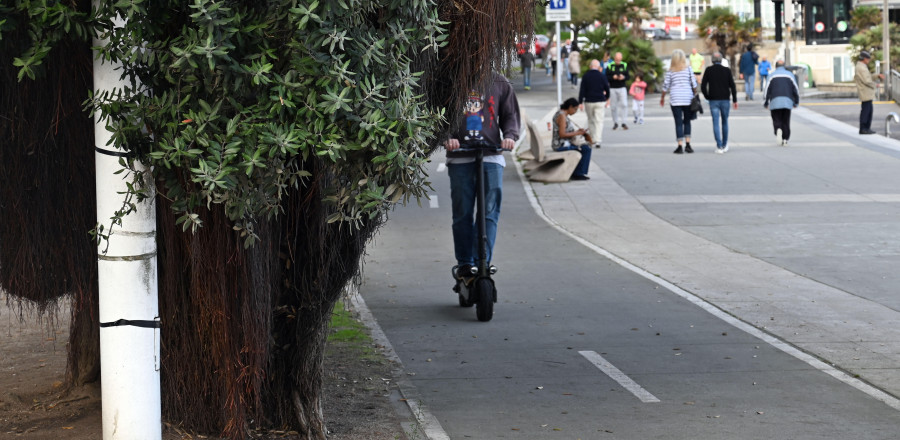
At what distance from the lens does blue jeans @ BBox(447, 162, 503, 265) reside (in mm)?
8711

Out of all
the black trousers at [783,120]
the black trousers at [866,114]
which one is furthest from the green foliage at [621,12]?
the black trousers at [783,120]

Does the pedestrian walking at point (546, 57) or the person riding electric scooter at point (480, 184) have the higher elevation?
the pedestrian walking at point (546, 57)

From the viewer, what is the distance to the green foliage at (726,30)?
178ft

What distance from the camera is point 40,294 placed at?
18.0 feet

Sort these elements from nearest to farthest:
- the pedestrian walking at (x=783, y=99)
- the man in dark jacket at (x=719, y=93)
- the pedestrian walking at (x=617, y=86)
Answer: the man in dark jacket at (x=719, y=93) < the pedestrian walking at (x=783, y=99) < the pedestrian walking at (x=617, y=86)

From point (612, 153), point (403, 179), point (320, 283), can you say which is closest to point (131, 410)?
point (320, 283)

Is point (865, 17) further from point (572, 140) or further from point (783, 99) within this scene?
point (572, 140)

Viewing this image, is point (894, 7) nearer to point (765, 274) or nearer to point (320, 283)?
point (765, 274)

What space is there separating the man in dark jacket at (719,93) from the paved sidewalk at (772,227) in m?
0.49

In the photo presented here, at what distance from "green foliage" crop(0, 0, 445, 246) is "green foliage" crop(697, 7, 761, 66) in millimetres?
51931

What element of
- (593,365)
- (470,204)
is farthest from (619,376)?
(470,204)

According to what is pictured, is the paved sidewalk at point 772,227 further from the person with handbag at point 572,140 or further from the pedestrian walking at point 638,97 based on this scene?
the pedestrian walking at point 638,97

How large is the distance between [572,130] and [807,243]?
6084 mm

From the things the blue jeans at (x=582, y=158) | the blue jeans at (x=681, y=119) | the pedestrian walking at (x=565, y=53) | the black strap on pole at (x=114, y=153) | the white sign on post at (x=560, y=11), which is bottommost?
the black strap on pole at (x=114, y=153)
